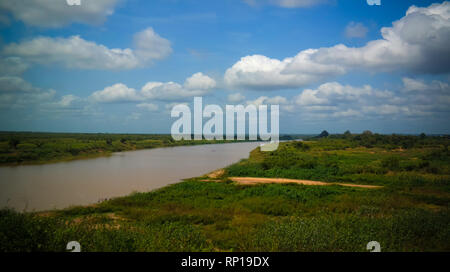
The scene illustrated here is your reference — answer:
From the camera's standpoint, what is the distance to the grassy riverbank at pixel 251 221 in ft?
16.8

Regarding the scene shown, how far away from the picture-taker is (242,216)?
9469 millimetres

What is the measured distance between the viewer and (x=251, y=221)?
854cm

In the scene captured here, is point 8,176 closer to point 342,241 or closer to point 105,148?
point 342,241

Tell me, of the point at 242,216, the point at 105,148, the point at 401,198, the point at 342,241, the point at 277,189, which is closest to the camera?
the point at 342,241

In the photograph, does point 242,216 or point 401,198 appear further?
point 401,198

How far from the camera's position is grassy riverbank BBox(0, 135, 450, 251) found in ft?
16.8
